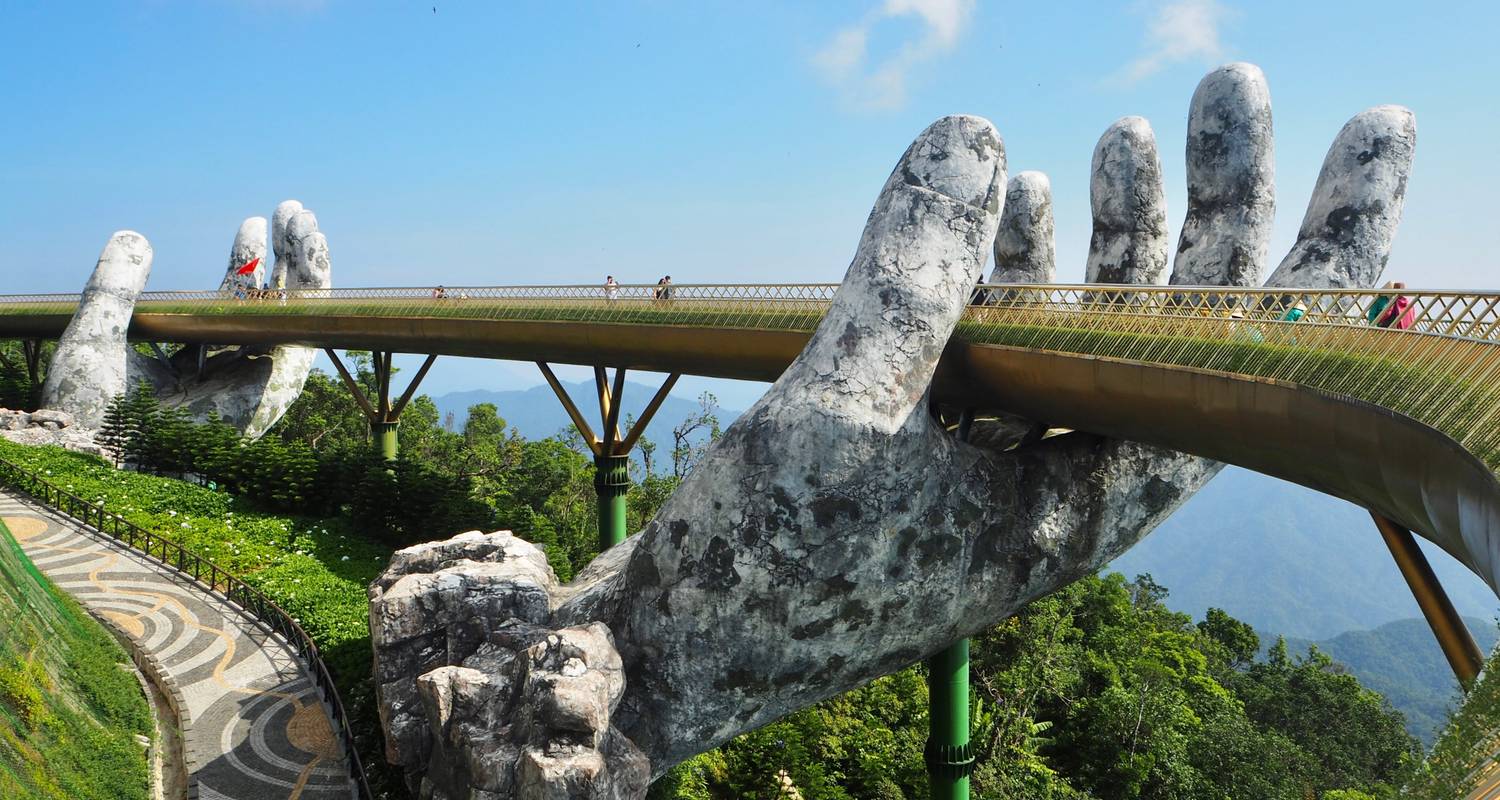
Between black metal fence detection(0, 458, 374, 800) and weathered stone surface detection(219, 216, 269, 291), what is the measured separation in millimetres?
11882

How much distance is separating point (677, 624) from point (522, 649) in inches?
94.6

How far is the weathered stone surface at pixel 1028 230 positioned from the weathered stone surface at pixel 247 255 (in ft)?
104

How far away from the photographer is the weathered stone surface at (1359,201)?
14.7 m

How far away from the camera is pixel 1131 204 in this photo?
1714 centimetres

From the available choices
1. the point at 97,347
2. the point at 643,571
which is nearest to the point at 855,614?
the point at 643,571

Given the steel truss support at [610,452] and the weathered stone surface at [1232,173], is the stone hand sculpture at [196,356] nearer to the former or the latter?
the steel truss support at [610,452]

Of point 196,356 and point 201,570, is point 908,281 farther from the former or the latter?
point 196,356

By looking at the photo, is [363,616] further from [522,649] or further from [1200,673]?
[1200,673]

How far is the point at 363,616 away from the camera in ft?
69.9

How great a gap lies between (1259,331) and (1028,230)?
23.3 feet

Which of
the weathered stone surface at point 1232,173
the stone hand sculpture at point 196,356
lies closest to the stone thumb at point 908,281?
the weathered stone surface at point 1232,173

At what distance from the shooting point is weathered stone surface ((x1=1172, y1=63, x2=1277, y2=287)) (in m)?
15.6

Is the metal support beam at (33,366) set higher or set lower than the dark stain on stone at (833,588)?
higher

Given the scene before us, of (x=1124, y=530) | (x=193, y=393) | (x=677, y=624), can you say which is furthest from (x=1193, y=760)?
(x=193, y=393)
